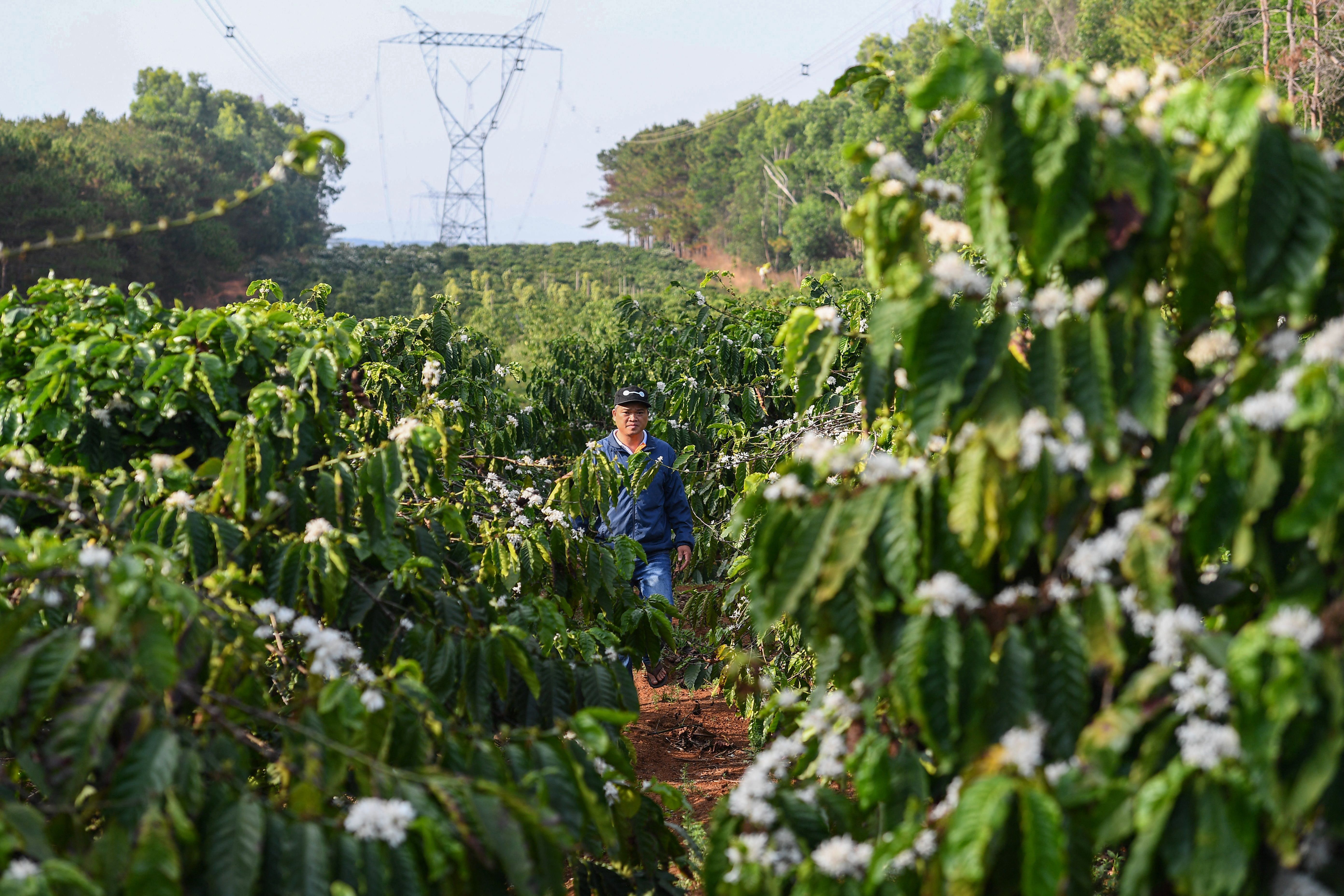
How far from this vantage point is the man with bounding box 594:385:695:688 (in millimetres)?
5355

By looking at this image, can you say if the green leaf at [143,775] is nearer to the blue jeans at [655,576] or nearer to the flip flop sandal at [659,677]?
the blue jeans at [655,576]

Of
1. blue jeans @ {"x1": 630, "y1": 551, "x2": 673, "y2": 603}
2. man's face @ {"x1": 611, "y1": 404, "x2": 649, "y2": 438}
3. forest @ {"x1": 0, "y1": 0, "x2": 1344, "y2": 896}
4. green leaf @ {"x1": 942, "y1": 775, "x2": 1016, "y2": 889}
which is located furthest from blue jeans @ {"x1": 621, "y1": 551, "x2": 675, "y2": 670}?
green leaf @ {"x1": 942, "y1": 775, "x2": 1016, "y2": 889}

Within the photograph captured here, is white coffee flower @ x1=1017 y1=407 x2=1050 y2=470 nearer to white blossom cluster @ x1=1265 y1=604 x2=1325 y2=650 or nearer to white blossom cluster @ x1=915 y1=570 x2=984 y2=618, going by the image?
white blossom cluster @ x1=915 y1=570 x2=984 y2=618

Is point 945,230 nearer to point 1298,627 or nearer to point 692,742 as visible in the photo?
point 1298,627

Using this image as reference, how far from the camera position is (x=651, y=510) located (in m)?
5.44

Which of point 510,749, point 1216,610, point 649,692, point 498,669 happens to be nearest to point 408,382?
point 649,692

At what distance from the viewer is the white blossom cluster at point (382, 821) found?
56.2 inches

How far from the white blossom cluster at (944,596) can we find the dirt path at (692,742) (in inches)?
132

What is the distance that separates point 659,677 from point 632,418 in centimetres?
167

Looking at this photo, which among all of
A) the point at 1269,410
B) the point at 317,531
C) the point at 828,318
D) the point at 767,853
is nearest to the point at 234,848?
Result: the point at 767,853

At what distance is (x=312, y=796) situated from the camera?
153cm

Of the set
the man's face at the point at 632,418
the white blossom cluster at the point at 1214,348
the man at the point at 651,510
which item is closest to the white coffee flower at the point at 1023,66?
the white blossom cluster at the point at 1214,348

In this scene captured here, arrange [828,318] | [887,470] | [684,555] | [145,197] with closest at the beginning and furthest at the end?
1. [887,470]
2. [828,318]
3. [684,555]
4. [145,197]

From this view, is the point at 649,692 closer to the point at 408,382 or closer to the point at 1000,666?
the point at 408,382
